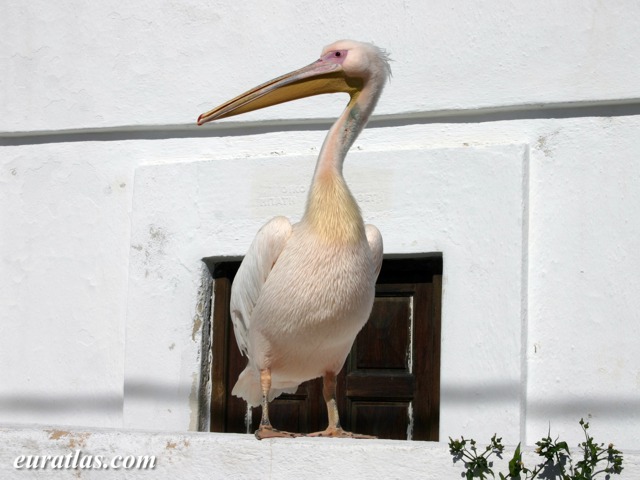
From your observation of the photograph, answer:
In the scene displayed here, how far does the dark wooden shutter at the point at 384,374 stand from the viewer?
6.03 m

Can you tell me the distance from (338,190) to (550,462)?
1.38 metres

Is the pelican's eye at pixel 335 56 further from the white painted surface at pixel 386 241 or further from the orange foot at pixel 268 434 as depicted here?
the orange foot at pixel 268 434

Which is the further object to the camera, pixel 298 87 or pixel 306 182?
pixel 306 182

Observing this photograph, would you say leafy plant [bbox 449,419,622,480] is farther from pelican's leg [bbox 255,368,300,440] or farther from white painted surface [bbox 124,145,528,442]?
white painted surface [bbox 124,145,528,442]

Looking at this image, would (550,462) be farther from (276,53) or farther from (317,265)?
(276,53)

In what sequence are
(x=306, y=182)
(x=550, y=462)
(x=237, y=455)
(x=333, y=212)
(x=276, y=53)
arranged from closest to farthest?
1. (x=550, y=462)
2. (x=237, y=455)
3. (x=333, y=212)
4. (x=306, y=182)
5. (x=276, y=53)

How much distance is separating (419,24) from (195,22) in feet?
4.10

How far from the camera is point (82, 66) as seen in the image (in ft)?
21.6

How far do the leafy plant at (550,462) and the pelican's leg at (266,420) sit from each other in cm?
78

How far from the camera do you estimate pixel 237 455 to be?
14.9ft

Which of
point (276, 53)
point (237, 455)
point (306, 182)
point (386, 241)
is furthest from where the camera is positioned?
point (276, 53)

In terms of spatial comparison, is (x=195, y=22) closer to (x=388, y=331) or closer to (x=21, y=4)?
(x=21, y=4)

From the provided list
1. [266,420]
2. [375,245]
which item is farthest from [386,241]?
[266,420]

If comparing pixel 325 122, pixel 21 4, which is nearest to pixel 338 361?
pixel 325 122
